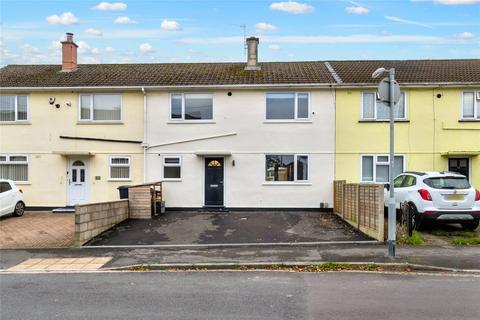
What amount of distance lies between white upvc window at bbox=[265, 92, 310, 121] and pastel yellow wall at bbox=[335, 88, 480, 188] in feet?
4.47

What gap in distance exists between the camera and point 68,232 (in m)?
14.9

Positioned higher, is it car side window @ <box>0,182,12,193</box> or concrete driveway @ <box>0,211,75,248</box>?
car side window @ <box>0,182,12,193</box>

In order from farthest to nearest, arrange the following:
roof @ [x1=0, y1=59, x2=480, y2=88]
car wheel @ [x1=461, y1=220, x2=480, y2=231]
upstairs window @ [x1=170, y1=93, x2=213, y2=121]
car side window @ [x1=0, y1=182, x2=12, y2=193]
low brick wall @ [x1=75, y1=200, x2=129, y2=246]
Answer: upstairs window @ [x1=170, y1=93, x2=213, y2=121] → roof @ [x1=0, y1=59, x2=480, y2=88] → car side window @ [x1=0, y1=182, x2=12, y2=193] → car wheel @ [x1=461, y1=220, x2=480, y2=231] → low brick wall @ [x1=75, y1=200, x2=129, y2=246]

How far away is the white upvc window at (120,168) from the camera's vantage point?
20578 millimetres

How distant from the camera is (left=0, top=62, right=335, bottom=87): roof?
20.6 meters

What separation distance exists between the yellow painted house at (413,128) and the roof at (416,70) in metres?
0.08

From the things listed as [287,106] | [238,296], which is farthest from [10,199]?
[238,296]

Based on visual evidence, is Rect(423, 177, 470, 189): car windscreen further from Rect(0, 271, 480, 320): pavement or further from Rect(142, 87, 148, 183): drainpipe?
Rect(142, 87, 148, 183): drainpipe

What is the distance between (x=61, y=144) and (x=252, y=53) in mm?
9639

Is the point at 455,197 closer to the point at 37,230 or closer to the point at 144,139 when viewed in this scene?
the point at 144,139

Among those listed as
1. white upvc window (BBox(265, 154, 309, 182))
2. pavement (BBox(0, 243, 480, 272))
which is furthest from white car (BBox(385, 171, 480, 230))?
white upvc window (BBox(265, 154, 309, 182))

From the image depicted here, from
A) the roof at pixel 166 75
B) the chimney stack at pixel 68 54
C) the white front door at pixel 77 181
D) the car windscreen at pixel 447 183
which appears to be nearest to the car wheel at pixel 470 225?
the car windscreen at pixel 447 183

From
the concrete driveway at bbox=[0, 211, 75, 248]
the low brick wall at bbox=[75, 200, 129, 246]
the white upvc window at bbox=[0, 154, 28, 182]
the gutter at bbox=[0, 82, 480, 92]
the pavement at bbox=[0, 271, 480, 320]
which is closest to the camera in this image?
the pavement at bbox=[0, 271, 480, 320]

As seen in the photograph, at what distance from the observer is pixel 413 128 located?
1975cm
